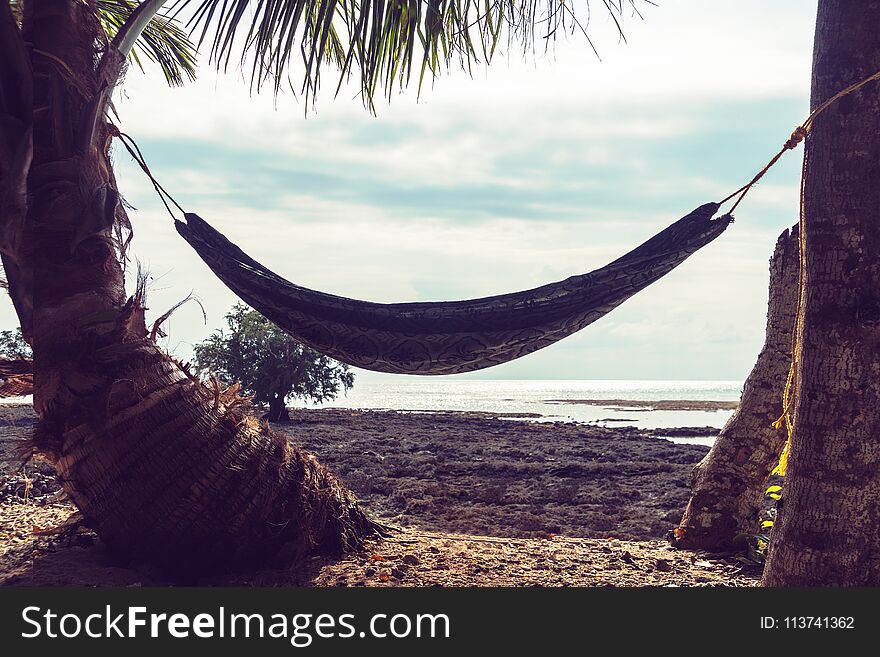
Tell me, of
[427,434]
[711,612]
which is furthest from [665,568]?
[427,434]

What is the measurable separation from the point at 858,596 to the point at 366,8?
4.22m

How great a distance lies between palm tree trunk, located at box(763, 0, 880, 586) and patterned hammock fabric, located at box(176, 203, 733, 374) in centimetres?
76

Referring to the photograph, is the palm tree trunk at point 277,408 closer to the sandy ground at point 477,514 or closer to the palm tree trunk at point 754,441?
the sandy ground at point 477,514

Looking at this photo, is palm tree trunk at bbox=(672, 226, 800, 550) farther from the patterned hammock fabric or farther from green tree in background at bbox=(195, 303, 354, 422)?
green tree in background at bbox=(195, 303, 354, 422)

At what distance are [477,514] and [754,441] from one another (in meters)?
2.96

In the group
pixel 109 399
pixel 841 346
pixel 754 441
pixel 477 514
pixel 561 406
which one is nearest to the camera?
pixel 841 346

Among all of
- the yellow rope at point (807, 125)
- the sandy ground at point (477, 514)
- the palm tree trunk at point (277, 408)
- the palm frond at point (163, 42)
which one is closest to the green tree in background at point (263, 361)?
the palm tree trunk at point (277, 408)

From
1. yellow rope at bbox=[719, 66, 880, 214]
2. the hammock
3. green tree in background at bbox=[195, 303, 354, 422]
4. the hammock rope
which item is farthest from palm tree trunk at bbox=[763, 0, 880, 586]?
green tree in background at bbox=[195, 303, 354, 422]

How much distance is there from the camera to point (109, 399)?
2.95 m

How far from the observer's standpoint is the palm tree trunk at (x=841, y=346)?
2.34 meters

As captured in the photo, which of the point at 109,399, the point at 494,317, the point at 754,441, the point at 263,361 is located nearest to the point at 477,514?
the point at 754,441

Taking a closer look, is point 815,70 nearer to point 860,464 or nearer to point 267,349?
point 860,464

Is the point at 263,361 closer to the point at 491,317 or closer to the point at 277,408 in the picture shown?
the point at 277,408

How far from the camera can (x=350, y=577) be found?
3.15 metres
